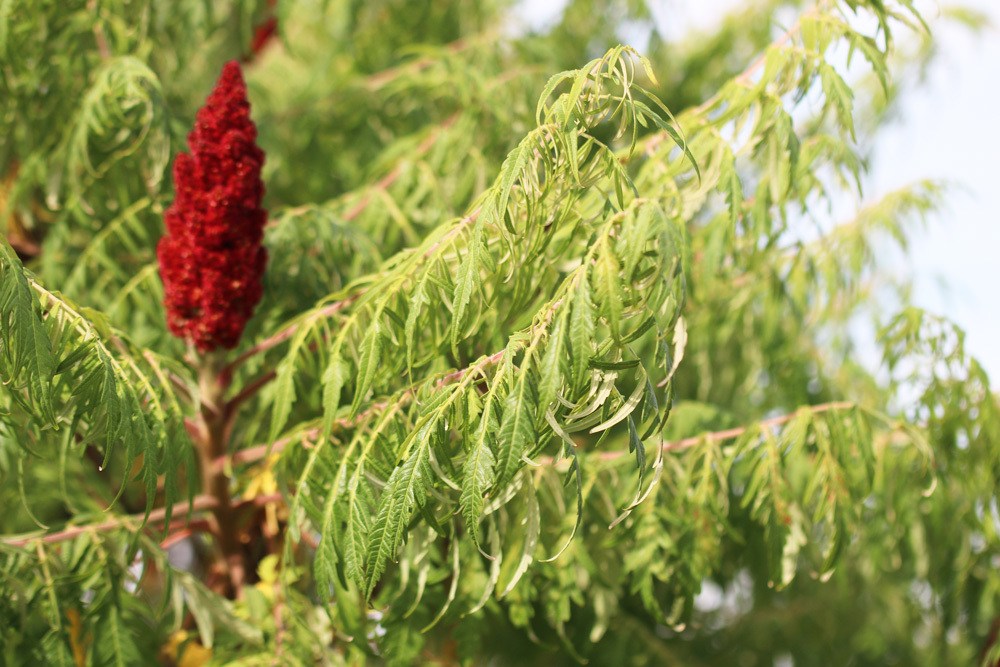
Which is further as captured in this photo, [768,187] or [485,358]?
[768,187]

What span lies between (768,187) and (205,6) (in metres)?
1.53

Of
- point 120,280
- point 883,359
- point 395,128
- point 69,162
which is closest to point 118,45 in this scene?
point 69,162

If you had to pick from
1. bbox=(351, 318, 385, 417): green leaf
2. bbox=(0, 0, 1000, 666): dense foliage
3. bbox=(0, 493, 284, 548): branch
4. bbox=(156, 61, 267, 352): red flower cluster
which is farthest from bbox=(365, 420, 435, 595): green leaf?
bbox=(156, 61, 267, 352): red flower cluster

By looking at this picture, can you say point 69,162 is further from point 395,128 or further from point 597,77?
point 597,77

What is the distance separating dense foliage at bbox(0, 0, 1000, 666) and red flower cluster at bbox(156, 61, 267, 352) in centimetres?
4

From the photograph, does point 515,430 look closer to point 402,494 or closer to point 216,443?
point 402,494

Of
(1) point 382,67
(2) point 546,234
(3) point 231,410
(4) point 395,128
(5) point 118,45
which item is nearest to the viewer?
(2) point 546,234

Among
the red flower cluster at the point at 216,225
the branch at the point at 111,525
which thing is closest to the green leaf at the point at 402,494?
the branch at the point at 111,525

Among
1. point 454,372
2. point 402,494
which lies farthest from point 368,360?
point 402,494

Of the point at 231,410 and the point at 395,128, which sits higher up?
the point at 395,128

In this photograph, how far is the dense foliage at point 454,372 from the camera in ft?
5.38

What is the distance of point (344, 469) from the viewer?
71.2 inches

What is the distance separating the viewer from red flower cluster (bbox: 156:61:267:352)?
215cm

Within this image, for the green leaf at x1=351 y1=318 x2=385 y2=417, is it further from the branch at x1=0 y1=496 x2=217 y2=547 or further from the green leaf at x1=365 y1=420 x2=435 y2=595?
the branch at x1=0 y1=496 x2=217 y2=547
